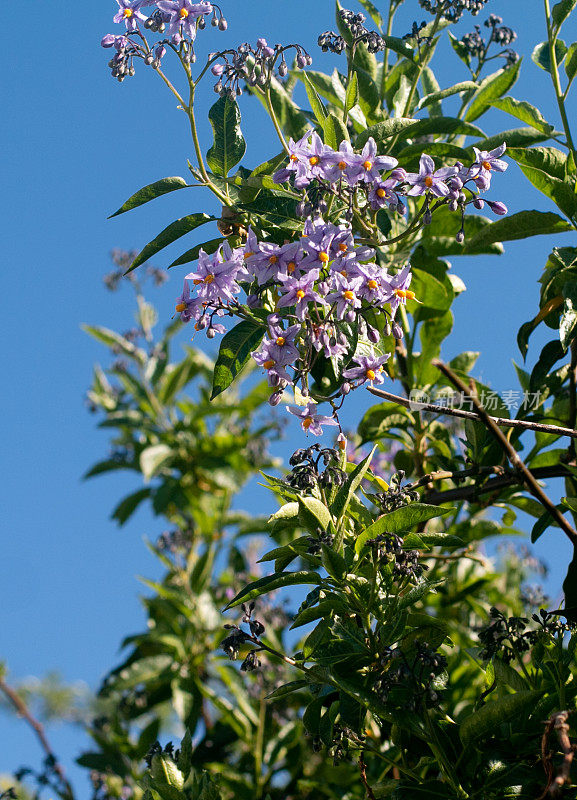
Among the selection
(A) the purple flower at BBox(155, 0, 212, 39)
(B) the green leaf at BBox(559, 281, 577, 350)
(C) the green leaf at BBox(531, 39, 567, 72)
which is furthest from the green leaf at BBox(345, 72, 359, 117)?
(C) the green leaf at BBox(531, 39, 567, 72)

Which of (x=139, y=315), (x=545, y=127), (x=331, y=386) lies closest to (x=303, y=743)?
(x=331, y=386)

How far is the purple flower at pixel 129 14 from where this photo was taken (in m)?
1.96

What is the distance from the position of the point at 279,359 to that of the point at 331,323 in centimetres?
13

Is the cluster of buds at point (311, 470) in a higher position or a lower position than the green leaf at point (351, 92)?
lower

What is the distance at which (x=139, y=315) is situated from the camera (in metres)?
5.46

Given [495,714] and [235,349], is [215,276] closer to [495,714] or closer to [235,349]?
[235,349]

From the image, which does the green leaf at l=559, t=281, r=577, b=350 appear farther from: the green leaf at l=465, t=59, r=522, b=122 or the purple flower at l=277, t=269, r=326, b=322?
the green leaf at l=465, t=59, r=522, b=122

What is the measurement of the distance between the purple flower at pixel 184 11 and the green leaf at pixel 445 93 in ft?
2.41

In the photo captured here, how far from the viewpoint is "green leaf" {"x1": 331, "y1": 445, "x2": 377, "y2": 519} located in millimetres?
1694

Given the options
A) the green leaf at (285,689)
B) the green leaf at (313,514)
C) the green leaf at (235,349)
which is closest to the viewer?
the green leaf at (313,514)

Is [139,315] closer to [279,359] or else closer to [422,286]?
[422,286]

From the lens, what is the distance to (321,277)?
1.73 m

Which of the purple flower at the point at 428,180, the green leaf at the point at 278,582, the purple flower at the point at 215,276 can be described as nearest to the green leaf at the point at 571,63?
the purple flower at the point at 428,180

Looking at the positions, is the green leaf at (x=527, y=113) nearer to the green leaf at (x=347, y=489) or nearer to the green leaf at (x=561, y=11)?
the green leaf at (x=561, y=11)
